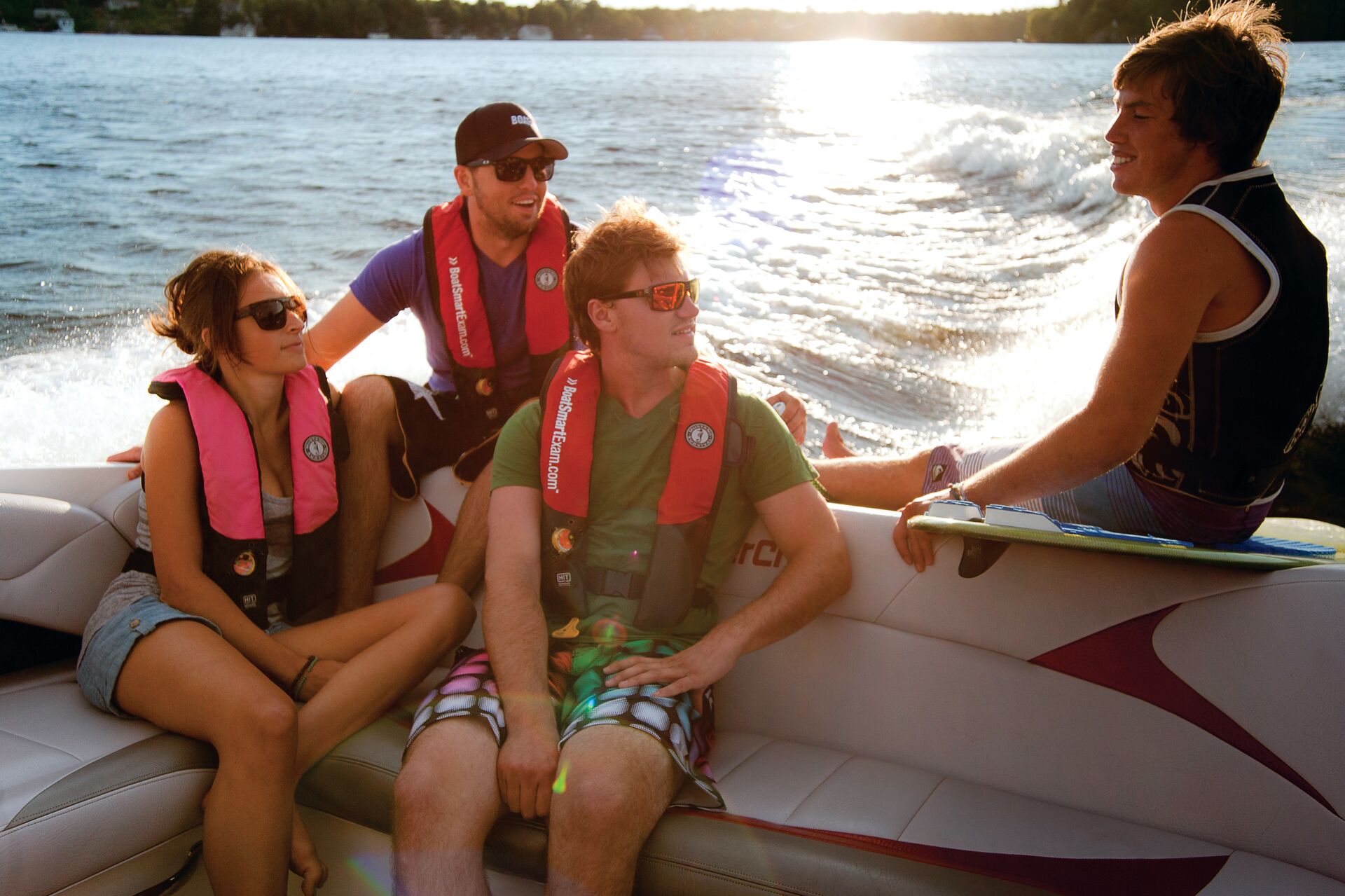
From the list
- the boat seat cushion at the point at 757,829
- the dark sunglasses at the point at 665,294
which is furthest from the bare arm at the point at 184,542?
the dark sunglasses at the point at 665,294

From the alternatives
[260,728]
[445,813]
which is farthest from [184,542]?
[445,813]

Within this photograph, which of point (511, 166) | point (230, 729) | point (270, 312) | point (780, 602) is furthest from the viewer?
point (511, 166)

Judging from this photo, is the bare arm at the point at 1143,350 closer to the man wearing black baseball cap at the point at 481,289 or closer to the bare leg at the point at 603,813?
the bare leg at the point at 603,813

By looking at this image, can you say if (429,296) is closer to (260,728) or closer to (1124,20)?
(260,728)

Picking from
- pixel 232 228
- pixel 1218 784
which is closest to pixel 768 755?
pixel 1218 784

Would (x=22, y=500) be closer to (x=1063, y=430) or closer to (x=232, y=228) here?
(x=1063, y=430)

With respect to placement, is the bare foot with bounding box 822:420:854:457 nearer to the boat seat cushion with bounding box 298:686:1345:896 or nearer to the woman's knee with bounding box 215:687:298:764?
the boat seat cushion with bounding box 298:686:1345:896

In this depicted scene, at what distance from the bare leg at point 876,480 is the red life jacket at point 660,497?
68 cm

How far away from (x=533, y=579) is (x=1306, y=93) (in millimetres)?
13594

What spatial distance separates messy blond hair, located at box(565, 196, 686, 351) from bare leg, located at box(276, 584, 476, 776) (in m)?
0.73

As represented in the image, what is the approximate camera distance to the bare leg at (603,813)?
162 cm

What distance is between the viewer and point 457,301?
287cm

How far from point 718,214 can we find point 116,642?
25.1 ft

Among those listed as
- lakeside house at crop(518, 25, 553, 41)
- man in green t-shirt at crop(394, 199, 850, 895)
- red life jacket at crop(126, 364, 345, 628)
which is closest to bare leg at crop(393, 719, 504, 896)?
man in green t-shirt at crop(394, 199, 850, 895)
